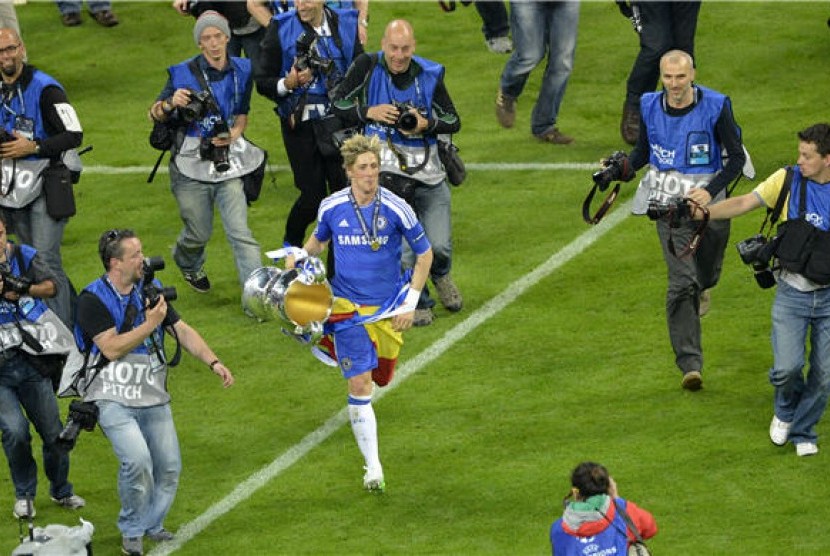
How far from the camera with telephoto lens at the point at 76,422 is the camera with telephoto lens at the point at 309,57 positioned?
4.92 metres

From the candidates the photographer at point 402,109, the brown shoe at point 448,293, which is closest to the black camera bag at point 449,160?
the photographer at point 402,109

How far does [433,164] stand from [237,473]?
10.5ft

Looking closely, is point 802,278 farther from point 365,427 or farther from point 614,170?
point 365,427

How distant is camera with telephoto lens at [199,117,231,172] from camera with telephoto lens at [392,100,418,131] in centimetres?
147

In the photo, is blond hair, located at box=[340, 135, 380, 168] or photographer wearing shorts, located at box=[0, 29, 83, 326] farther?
photographer wearing shorts, located at box=[0, 29, 83, 326]

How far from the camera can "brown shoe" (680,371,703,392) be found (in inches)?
619

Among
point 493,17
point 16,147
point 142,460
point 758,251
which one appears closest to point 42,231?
point 16,147

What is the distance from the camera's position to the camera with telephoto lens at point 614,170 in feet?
50.7

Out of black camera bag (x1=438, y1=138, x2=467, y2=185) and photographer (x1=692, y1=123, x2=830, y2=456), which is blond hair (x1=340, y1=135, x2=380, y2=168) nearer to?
photographer (x1=692, y1=123, x2=830, y2=456)

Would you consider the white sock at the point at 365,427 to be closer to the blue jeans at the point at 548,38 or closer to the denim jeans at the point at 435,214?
the denim jeans at the point at 435,214

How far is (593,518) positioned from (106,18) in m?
15.6

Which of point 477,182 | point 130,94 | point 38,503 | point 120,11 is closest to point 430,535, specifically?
point 38,503

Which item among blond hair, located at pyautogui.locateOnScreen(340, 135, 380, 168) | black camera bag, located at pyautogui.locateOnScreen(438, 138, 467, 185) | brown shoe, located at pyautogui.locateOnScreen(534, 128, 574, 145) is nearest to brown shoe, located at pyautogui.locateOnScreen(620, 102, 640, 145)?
brown shoe, located at pyautogui.locateOnScreen(534, 128, 574, 145)

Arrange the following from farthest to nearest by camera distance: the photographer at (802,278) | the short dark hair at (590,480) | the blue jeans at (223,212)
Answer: the blue jeans at (223,212)
the photographer at (802,278)
the short dark hair at (590,480)
